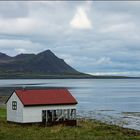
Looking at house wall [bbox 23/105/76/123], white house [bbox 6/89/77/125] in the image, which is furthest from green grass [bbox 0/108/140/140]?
white house [bbox 6/89/77/125]

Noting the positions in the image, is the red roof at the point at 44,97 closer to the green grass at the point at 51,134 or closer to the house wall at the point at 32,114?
the house wall at the point at 32,114

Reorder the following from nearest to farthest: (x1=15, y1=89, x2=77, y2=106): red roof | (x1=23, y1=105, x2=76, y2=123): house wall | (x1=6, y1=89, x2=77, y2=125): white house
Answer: (x1=23, y1=105, x2=76, y2=123): house wall < (x1=6, y1=89, x2=77, y2=125): white house < (x1=15, y1=89, x2=77, y2=106): red roof

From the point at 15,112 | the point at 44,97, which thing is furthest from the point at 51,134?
the point at 44,97

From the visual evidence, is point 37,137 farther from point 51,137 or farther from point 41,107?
point 41,107

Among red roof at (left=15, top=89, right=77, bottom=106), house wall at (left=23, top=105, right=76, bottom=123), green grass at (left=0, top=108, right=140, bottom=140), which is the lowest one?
green grass at (left=0, top=108, right=140, bottom=140)

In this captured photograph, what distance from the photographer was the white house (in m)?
54.2

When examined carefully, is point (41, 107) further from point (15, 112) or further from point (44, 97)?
point (15, 112)

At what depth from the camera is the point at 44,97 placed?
56812 mm

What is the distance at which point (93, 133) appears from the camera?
47031mm

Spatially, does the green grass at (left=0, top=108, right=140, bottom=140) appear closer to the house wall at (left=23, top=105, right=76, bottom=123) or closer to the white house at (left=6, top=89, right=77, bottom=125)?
the house wall at (left=23, top=105, right=76, bottom=123)

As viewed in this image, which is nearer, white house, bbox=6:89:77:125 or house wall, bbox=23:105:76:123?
house wall, bbox=23:105:76:123

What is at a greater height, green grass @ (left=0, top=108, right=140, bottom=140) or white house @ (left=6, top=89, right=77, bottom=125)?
white house @ (left=6, top=89, right=77, bottom=125)

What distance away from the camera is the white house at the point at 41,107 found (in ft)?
178

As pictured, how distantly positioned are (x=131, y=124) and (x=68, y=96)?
14.5 metres
